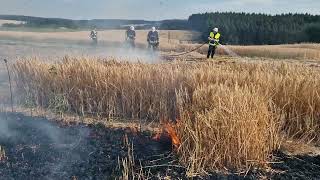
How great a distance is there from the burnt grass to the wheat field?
29cm

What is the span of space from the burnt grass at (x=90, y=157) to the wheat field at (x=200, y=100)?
0.29m

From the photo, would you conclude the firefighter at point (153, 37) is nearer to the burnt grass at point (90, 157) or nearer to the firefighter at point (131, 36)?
the firefighter at point (131, 36)

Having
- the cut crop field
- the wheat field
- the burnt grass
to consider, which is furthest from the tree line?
the burnt grass

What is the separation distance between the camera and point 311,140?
8016 mm

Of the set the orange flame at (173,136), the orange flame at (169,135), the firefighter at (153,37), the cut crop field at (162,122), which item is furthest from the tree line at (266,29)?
the orange flame at (173,136)

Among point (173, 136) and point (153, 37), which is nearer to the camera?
point (173, 136)

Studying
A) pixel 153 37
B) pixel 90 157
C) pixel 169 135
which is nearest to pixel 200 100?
pixel 169 135

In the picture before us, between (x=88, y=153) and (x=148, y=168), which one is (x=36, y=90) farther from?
(x=148, y=168)

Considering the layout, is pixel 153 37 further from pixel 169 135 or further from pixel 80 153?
pixel 80 153

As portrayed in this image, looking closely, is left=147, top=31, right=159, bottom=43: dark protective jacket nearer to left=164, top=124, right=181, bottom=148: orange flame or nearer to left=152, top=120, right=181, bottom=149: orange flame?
left=152, top=120, right=181, bottom=149: orange flame

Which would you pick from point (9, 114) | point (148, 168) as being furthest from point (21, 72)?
point (148, 168)

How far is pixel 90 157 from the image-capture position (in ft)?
21.9

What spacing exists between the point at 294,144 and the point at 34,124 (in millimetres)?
4408

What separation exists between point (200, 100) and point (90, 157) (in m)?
1.89
